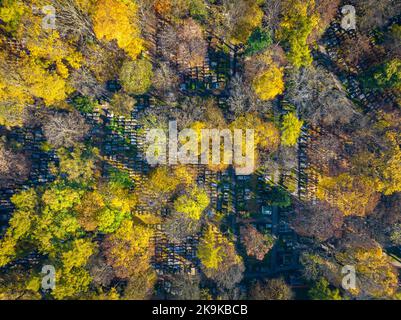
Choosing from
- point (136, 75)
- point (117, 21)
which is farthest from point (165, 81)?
point (117, 21)

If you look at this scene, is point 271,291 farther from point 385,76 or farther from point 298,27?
point 298,27

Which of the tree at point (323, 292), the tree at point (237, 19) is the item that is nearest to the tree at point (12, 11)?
the tree at point (237, 19)

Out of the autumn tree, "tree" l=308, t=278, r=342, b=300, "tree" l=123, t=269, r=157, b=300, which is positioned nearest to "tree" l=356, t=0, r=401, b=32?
the autumn tree

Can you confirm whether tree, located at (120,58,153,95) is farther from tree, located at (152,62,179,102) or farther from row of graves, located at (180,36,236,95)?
row of graves, located at (180,36,236,95)

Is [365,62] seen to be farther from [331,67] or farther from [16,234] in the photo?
[16,234]

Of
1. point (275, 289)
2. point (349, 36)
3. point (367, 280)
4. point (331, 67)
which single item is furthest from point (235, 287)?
point (349, 36)

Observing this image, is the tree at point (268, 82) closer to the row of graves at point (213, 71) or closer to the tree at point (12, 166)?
the row of graves at point (213, 71)
